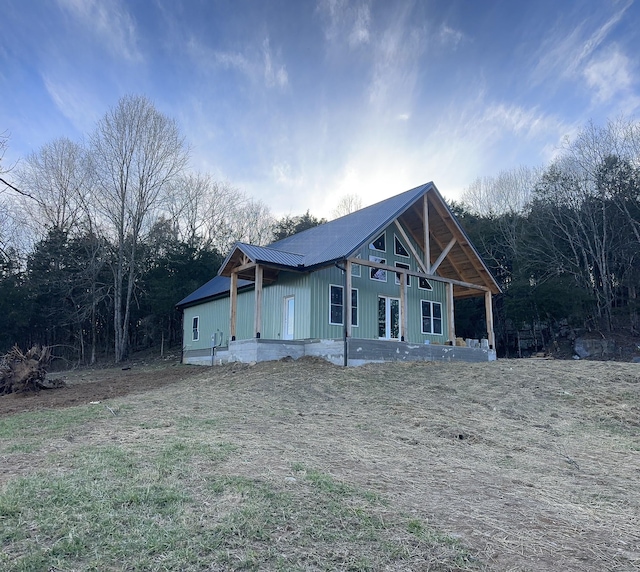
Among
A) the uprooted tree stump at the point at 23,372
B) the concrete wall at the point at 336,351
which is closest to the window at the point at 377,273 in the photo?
the concrete wall at the point at 336,351

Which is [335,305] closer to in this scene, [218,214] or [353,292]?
[353,292]

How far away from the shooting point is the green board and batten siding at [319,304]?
1577cm

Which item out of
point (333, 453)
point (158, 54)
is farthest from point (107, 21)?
point (333, 453)

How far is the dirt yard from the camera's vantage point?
3.44 meters

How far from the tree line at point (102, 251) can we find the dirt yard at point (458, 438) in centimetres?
1697

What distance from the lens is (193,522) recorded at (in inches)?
124

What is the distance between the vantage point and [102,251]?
27609mm

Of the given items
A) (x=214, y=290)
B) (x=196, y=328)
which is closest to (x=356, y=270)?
(x=214, y=290)

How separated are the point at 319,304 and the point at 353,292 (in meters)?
1.90

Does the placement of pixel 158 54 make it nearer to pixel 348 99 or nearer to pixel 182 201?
pixel 348 99

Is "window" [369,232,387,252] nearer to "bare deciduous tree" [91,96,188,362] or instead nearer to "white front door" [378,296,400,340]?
"white front door" [378,296,400,340]

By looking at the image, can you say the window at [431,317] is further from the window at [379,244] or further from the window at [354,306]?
the window at [354,306]

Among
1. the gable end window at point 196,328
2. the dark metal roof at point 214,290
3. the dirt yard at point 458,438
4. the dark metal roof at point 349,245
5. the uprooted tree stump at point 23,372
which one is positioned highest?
the dark metal roof at point 349,245

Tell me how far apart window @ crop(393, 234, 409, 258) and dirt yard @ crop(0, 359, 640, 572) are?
7107mm
